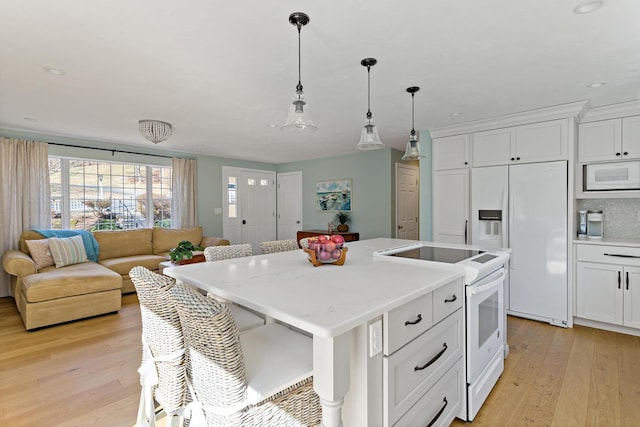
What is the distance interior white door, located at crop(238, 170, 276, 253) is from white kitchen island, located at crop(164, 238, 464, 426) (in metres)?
5.26

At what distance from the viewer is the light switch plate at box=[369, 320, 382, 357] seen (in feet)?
3.73

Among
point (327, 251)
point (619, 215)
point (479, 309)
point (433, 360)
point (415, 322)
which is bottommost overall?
point (433, 360)

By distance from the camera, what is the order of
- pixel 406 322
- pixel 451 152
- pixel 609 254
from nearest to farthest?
1. pixel 406 322
2. pixel 609 254
3. pixel 451 152

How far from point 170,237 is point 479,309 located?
5.04 m

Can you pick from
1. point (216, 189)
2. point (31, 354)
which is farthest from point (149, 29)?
point (216, 189)

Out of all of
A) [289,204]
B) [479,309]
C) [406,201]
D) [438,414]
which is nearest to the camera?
[438,414]

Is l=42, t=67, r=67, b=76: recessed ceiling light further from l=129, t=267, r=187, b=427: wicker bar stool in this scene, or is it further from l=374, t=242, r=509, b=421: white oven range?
l=374, t=242, r=509, b=421: white oven range

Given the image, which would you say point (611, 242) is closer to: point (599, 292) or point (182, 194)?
point (599, 292)

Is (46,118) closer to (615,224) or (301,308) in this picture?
(301,308)

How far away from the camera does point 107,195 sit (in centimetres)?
521

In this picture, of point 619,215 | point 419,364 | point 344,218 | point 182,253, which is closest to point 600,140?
point 619,215

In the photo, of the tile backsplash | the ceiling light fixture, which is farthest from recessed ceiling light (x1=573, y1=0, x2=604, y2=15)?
the ceiling light fixture

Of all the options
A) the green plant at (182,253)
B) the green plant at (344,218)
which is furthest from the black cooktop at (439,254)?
the green plant at (344,218)

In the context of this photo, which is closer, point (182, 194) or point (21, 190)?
point (21, 190)
